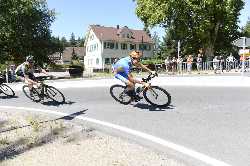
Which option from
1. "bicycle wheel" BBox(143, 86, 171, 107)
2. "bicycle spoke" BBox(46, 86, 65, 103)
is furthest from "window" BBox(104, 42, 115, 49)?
"bicycle wheel" BBox(143, 86, 171, 107)

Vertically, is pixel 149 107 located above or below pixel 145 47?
below

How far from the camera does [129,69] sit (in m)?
12.2

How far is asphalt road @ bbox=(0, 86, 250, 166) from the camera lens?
24.5ft

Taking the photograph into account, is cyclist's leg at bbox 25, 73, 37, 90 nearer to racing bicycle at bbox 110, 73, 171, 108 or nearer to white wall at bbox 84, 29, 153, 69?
racing bicycle at bbox 110, 73, 171, 108

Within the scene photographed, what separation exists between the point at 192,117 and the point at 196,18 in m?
35.7

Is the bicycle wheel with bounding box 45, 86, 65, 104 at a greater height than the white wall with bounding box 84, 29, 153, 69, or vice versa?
the white wall with bounding box 84, 29, 153, 69

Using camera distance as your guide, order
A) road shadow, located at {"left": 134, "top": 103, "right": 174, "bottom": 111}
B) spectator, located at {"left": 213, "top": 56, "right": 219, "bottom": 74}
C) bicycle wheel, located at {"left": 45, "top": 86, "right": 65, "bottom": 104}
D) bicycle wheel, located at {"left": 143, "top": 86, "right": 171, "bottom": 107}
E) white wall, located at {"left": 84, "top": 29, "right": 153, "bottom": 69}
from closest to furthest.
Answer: road shadow, located at {"left": 134, "top": 103, "right": 174, "bottom": 111} < bicycle wheel, located at {"left": 143, "top": 86, "right": 171, "bottom": 107} < bicycle wheel, located at {"left": 45, "top": 86, "right": 65, "bottom": 104} < spectator, located at {"left": 213, "top": 56, "right": 219, "bottom": 74} < white wall, located at {"left": 84, "top": 29, "right": 153, "bottom": 69}

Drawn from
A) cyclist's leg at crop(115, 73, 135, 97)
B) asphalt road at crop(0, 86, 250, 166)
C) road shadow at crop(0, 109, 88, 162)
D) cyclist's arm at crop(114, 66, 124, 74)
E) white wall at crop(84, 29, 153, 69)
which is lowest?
road shadow at crop(0, 109, 88, 162)

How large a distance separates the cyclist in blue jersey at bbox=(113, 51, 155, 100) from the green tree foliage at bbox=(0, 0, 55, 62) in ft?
98.8

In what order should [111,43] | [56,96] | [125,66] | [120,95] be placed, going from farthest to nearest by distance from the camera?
[111,43], [56,96], [120,95], [125,66]

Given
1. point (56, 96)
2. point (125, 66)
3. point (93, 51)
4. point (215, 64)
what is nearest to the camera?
point (125, 66)

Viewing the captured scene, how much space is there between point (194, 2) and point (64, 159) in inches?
1559

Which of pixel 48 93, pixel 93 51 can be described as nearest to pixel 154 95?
pixel 48 93

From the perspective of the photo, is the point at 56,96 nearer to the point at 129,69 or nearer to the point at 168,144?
Result: the point at 129,69
